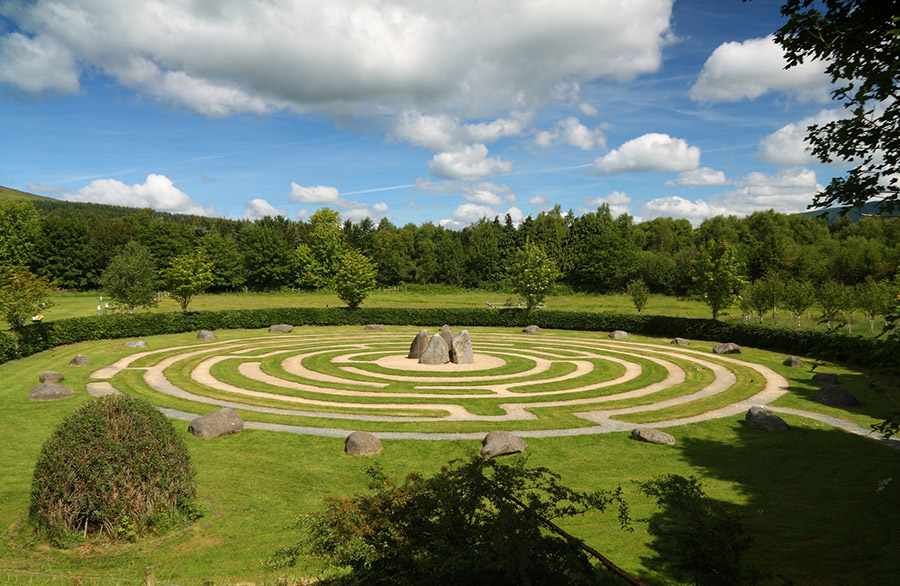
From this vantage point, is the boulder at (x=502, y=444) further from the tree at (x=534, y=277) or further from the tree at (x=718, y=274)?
the tree at (x=534, y=277)

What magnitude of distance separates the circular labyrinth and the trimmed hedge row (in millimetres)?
5280

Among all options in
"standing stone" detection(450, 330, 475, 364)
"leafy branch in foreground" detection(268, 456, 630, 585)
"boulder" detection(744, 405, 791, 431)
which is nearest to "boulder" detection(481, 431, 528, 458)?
"leafy branch in foreground" detection(268, 456, 630, 585)

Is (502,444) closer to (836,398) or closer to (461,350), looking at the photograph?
(461,350)

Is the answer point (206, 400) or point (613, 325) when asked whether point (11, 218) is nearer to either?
point (206, 400)

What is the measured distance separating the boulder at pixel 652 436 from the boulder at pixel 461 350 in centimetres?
1467

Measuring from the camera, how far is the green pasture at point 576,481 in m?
10.2

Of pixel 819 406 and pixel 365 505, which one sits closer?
pixel 365 505

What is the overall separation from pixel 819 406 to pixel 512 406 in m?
13.7

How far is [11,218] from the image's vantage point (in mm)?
82000

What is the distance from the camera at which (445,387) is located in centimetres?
2589

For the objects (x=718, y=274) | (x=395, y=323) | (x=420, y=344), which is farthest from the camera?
(x=395, y=323)

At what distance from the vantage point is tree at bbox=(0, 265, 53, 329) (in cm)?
3123

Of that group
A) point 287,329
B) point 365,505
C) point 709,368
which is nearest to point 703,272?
point 709,368

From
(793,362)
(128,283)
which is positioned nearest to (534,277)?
(793,362)
